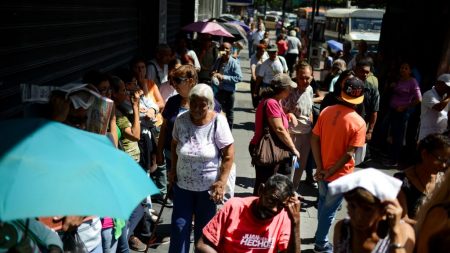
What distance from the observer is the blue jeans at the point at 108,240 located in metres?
3.41

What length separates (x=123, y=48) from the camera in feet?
26.3

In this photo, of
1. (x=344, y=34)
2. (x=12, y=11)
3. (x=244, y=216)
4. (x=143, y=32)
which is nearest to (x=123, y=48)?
(x=143, y=32)

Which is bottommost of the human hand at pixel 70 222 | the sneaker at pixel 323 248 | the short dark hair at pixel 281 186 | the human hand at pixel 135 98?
the sneaker at pixel 323 248

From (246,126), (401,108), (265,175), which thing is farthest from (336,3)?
(265,175)

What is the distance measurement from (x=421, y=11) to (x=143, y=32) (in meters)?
6.11

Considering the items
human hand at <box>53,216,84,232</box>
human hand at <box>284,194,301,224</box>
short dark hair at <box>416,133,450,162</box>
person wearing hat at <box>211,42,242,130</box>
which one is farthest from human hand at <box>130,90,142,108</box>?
person wearing hat at <box>211,42,242,130</box>

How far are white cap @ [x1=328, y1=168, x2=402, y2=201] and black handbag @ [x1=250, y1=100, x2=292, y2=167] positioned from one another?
2278 mm

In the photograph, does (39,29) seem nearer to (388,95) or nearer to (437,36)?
(388,95)

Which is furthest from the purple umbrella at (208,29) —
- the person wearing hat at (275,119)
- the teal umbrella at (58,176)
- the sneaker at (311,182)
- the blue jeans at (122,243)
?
the teal umbrella at (58,176)

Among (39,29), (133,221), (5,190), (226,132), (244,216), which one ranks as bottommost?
(133,221)

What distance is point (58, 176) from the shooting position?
1866 millimetres

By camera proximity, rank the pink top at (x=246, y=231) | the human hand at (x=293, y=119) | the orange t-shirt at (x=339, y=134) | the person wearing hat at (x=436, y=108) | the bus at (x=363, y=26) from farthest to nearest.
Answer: the bus at (x=363, y=26), the person wearing hat at (x=436, y=108), the human hand at (x=293, y=119), the orange t-shirt at (x=339, y=134), the pink top at (x=246, y=231)

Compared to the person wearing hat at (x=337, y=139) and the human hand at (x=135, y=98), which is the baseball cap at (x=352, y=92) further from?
the human hand at (x=135, y=98)

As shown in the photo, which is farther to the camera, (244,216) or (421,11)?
(421,11)
